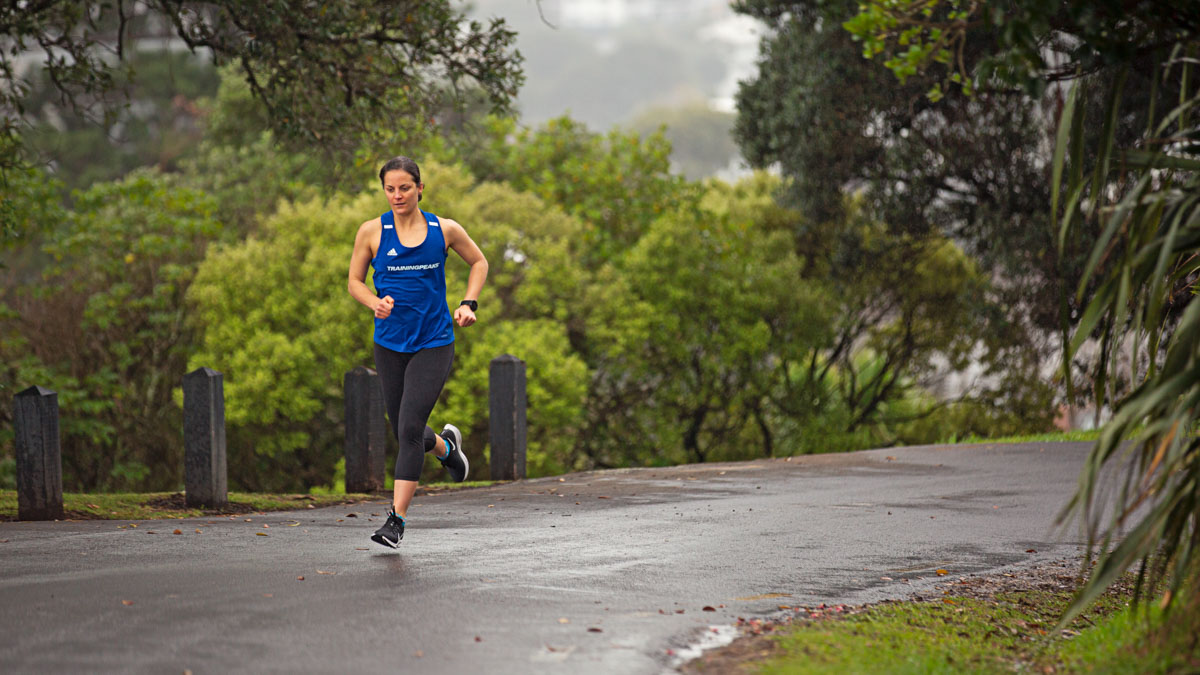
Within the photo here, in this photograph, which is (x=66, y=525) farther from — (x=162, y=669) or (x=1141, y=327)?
(x=1141, y=327)

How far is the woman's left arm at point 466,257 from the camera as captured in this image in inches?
277

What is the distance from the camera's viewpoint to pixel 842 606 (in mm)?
5656

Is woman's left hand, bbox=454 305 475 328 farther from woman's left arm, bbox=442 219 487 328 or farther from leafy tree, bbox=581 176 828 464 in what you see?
leafy tree, bbox=581 176 828 464

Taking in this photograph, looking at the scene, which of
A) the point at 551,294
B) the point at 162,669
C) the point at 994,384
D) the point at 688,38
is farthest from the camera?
the point at 688,38

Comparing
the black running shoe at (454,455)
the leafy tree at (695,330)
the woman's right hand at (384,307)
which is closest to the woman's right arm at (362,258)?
the woman's right hand at (384,307)

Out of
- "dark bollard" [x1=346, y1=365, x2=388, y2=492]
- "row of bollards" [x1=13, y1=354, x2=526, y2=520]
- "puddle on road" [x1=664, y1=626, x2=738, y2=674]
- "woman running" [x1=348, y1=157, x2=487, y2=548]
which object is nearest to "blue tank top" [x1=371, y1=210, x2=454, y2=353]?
"woman running" [x1=348, y1=157, x2=487, y2=548]

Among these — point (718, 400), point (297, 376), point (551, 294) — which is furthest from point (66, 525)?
point (718, 400)

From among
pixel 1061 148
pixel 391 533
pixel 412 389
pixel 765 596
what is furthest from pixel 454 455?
pixel 1061 148

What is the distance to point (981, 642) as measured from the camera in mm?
5164

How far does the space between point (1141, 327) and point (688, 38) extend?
403 ft

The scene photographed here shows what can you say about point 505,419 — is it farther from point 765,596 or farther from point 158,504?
point 765,596

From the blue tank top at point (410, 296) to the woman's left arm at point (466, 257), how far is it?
0.40 feet

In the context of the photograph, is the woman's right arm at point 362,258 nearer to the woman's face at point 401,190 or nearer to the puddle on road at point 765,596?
the woman's face at point 401,190

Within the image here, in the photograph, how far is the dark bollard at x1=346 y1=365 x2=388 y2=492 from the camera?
10594 millimetres
